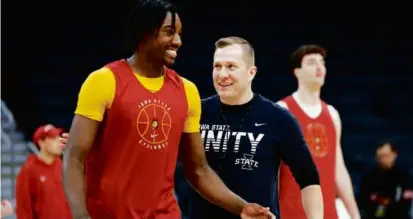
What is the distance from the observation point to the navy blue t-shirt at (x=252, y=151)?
4.30 m

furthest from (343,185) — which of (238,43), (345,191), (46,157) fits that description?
(46,157)

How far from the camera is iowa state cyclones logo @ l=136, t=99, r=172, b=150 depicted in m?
3.36

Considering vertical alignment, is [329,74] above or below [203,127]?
above

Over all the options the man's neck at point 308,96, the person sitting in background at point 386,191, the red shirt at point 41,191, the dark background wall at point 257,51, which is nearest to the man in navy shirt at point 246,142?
the man's neck at point 308,96

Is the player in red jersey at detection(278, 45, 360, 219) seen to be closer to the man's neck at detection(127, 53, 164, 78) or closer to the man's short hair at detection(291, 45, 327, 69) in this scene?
the man's short hair at detection(291, 45, 327, 69)

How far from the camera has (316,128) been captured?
5.90m

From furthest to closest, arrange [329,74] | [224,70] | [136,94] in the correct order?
[329,74], [224,70], [136,94]

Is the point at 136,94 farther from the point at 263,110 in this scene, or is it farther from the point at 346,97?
the point at 346,97

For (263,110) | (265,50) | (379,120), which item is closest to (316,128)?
(263,110)

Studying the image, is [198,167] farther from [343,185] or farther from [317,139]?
[343,185]

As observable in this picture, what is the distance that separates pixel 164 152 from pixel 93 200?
335 mm

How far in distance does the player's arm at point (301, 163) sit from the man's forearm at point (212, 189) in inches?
26.6

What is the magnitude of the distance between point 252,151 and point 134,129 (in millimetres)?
1126

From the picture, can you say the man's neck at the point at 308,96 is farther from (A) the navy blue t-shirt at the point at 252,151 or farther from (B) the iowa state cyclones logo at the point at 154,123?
(B) the iowa state cyclones logo at the point at 154,123
